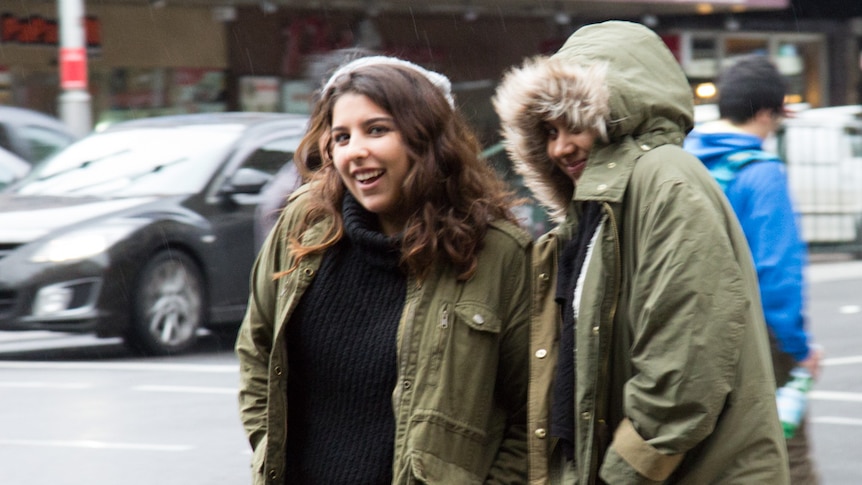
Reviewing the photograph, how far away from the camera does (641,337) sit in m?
2.66

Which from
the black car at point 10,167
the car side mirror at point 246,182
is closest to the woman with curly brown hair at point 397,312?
the car side mirror at point 246,182

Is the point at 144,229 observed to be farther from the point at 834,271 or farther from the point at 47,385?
the point at 834,271

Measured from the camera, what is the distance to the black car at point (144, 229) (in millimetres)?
9258

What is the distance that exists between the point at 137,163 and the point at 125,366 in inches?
72.5

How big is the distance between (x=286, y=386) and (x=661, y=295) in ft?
2.70

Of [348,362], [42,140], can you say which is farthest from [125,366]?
[348,362]

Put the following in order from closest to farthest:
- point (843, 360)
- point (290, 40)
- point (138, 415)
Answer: point (138, 415) → point (843, 360) → point (290, 40)

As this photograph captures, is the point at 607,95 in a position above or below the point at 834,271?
above

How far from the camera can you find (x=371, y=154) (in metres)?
2.87

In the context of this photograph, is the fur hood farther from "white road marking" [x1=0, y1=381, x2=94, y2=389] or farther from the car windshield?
the car windshield

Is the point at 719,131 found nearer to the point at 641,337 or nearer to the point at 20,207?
the point at 641,337

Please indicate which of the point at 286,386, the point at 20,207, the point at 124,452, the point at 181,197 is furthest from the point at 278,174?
the point at 286,386

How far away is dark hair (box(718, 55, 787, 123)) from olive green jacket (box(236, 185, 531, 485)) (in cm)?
168

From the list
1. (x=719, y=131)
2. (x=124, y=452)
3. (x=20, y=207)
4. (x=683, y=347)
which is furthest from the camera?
(x=20, y=207)
